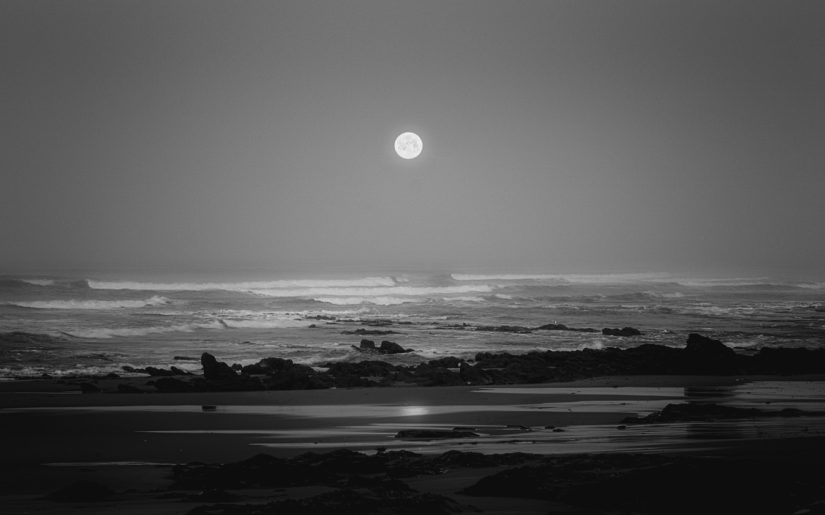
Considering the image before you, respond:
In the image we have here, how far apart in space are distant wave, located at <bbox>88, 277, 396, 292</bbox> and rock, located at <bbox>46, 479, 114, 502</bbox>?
179 ft

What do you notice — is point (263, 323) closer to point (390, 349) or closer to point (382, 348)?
point (382, 348)

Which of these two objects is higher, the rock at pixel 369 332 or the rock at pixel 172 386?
→ the rock at pixel 369 332

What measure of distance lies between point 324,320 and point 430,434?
3269cm

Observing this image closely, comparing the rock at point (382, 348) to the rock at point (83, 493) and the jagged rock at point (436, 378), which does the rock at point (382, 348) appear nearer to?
the jagged rock at point (436, 378)

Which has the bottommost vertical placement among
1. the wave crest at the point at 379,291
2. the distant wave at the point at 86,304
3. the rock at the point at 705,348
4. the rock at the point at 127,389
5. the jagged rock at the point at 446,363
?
the rock at the point at 127,389

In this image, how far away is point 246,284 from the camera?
79.8 m

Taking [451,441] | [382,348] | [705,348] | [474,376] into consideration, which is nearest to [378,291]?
[382,348]

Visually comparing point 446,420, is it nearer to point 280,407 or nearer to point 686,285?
point 280,407

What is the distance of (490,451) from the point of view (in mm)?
11172

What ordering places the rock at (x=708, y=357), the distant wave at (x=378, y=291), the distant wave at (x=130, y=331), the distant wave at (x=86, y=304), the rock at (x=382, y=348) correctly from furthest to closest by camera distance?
the distant wave at (x=378, y=291), the distant wave at (x=86, y=304), the distant wave at (x=130, y=331), the rock at (x=382, y=348), the rock at (x=708, y=357)

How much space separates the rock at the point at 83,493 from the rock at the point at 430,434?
4.96 m

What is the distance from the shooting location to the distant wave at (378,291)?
71.6 metres

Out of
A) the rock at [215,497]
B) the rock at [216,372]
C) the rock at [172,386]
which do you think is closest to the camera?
the rock at [215,497]

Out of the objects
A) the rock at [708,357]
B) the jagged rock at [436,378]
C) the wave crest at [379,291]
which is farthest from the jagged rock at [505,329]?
the wave crest at [379,291]
